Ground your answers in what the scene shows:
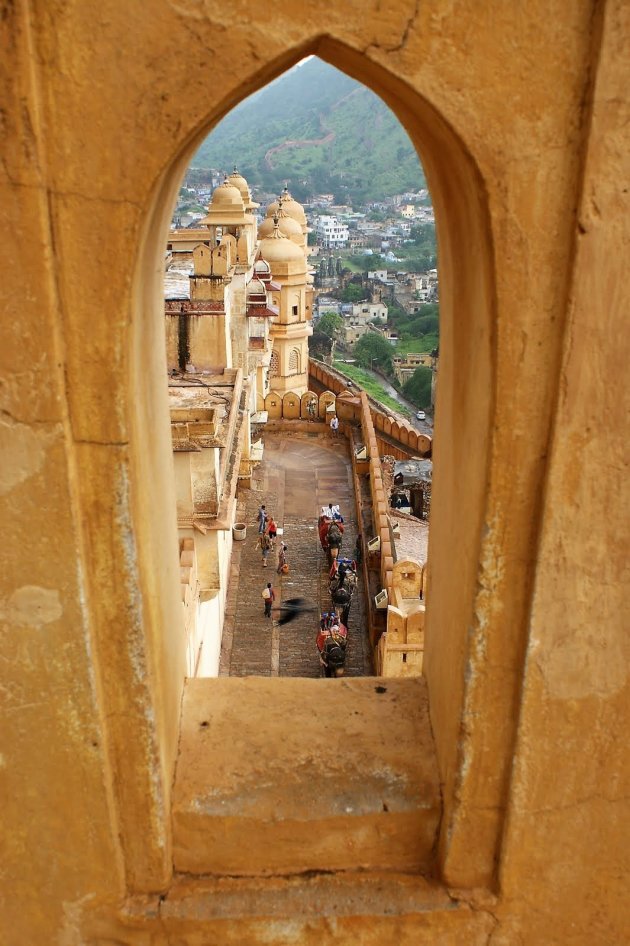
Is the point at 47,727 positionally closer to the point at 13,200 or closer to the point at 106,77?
the point at 13,200

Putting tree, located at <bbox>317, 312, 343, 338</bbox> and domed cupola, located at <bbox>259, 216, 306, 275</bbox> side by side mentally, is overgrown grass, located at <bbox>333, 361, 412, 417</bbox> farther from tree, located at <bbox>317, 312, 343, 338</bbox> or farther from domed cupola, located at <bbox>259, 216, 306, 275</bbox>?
domed cupola, located at <bbox>259, 216, 306, 275</bbox>

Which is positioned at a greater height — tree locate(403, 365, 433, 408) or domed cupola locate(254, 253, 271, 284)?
domed cupola locate(254, 253, 271, 284)

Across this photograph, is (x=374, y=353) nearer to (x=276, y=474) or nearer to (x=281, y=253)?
(x=281, y=253)

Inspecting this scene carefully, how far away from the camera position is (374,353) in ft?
188

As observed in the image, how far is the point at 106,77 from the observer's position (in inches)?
69.4

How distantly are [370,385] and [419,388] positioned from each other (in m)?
3.32

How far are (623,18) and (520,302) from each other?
23.8 inches

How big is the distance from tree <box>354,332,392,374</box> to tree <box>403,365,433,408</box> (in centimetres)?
533

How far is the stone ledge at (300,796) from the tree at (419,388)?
47.1 metres

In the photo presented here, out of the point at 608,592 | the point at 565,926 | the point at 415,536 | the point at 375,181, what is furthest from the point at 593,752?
the point at 375,181

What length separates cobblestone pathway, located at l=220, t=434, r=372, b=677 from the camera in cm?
988

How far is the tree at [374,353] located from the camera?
5697 cm

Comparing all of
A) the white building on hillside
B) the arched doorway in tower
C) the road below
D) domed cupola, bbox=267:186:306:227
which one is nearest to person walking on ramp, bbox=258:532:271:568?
the arched doorway in tower

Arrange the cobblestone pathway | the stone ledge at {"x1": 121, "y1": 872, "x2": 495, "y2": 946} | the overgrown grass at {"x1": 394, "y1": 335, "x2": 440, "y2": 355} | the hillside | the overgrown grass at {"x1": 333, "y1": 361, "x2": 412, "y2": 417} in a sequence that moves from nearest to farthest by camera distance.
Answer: the stone ledge at {"x1": 121, "y1": 872, "x2": 495, "y2": 946}
the cobblestone pathway
the overgrown grass at {"x1": 333, "y1": 361, "x2": 412, "y2": 417}
the overgrown grass at {"x1": 394, "y1": 335, "x2": 440, "y2": 355}
the hillside
